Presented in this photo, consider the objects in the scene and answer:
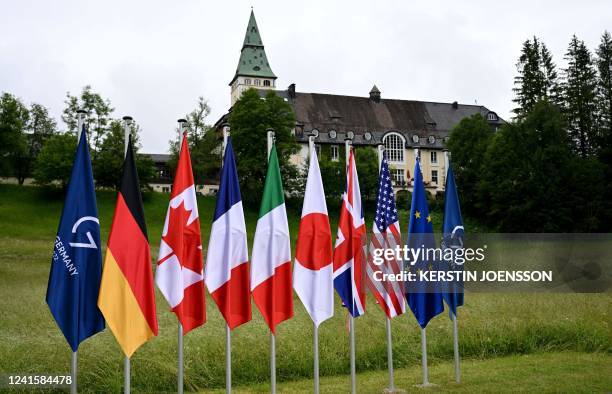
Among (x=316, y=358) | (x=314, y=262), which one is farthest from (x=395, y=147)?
(x=316, y=358)

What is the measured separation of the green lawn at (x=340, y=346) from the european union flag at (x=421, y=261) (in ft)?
4.80

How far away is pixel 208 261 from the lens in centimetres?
966

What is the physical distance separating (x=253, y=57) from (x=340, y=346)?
8589 cm

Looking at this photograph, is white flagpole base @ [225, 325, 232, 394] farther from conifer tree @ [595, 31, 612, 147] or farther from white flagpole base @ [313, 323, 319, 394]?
conifer tree @ [595, 31, 612, 147]

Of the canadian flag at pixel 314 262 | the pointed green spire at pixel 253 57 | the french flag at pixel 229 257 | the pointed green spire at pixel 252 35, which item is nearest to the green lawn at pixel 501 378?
the canadian flag at pixel 314 262

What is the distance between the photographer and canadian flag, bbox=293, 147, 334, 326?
33.9 feet

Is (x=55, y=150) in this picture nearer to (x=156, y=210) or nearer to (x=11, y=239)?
(x=156, y=210)

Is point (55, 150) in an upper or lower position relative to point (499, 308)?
upper

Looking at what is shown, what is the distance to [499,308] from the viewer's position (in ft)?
59.7

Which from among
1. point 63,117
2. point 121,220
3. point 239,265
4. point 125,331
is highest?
point 63,117

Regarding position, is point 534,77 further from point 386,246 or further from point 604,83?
point 386,246

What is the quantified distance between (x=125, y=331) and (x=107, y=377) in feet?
11.1

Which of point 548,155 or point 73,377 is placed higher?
point 548,155

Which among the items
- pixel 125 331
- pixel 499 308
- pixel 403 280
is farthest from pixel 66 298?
pixel 499 308
